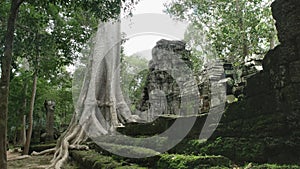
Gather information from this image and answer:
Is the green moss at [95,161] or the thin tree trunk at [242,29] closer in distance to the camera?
the green moss at [95,161]

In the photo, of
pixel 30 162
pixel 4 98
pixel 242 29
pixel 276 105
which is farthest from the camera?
pixel 242 29

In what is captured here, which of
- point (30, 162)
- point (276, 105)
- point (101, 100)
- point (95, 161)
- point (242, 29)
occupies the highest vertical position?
point (242, 29)

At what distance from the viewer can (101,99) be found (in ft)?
32.4

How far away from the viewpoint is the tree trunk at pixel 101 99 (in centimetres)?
895

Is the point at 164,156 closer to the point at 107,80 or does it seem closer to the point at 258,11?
the point at 107,80

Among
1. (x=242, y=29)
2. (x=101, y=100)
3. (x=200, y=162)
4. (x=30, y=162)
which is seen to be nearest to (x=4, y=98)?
(x=200, y=162)

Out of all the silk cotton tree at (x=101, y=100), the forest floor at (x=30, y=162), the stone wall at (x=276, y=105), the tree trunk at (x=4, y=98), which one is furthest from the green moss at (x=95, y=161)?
the stone wall at (x=276, y=105)

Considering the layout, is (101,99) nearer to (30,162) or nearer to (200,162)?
(30,162)

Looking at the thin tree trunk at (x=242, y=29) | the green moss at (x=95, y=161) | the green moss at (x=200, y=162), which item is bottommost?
the green moss at (x=95, y=161)

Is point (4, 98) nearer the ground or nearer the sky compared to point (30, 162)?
nearer the sky

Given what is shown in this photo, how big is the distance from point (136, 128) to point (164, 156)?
2.58 m

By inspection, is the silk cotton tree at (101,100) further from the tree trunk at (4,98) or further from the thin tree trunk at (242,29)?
the thin tree trunk at (242,29)

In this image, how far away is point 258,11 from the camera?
12969mm

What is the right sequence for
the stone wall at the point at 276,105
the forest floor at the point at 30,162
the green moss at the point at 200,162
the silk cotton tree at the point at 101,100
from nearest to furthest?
the green moss at the point at 200,162 < the stone wall at the point at 276,105 < the forest floor at the point at 30,162 < the silk cotton tree at the point at 101,100
